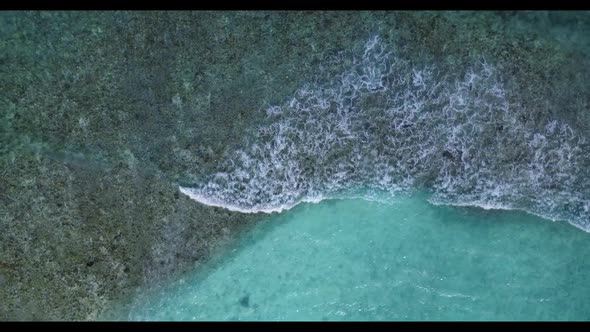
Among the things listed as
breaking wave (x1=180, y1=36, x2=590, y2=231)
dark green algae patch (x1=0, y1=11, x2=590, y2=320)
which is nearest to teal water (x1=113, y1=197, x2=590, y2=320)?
breaking wave (x1=180, y1=36, x2=590, y2=231)

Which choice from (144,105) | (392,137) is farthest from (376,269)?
(144,105)

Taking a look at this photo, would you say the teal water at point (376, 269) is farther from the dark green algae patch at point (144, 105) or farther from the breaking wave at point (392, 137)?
the dark green algae patch at point (144, 105)

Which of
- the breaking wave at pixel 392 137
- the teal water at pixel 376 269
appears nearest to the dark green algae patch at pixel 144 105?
the breaking wave at pixel 392 137

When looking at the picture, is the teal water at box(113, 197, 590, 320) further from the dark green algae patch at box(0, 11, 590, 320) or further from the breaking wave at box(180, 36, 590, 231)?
the dark green algae patch at box(0, 11, 590, 320)

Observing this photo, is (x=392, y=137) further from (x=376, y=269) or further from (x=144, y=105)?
(x=144, y=105)

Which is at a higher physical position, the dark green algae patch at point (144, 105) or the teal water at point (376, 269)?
the dark green algae patch at point (144, 105)
